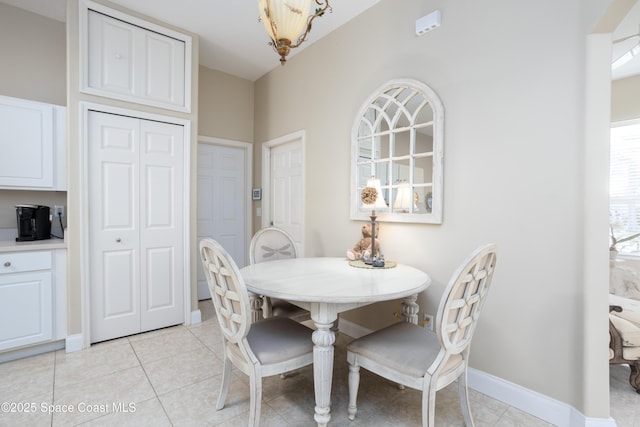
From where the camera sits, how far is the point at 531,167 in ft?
5.72

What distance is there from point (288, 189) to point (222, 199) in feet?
3.11

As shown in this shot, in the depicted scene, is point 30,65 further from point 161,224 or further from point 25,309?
point 25,309

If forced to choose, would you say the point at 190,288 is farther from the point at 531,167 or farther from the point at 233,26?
the point at 531,167

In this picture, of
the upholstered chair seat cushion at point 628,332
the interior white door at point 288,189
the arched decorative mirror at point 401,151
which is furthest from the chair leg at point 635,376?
the interior white door at point 288,189

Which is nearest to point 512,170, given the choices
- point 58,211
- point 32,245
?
point 32,245

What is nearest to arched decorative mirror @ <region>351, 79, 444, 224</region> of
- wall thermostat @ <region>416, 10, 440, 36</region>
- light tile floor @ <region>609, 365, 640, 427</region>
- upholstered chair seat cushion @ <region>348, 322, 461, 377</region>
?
wall thermostat @ <region>416, 10, 440, 36</region>

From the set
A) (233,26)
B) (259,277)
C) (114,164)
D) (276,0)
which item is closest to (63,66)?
(114,164)

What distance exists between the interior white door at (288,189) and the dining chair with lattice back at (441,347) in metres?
1.94

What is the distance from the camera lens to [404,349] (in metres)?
1.52

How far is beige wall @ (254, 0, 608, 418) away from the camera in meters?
1.60

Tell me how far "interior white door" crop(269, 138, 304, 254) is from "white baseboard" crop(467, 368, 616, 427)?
207 centimetres

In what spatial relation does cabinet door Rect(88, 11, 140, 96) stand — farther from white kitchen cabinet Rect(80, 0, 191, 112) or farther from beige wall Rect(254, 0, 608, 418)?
beige wall Rect(254, 0, 608, 418)

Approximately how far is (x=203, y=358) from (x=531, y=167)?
2.64m

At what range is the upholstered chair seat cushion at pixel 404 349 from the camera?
1.41 meters
